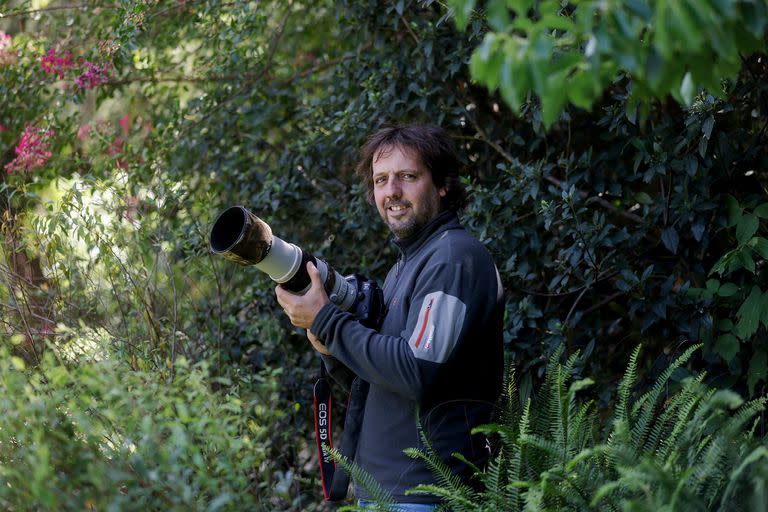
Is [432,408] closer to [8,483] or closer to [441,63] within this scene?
[8,483]

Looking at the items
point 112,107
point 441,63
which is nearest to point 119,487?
point 441,63

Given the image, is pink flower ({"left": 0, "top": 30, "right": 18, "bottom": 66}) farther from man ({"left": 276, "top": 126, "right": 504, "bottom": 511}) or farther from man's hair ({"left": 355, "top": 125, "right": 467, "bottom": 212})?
man ({"left": 276, "top": 126, "right": 504, "bottom": 511})

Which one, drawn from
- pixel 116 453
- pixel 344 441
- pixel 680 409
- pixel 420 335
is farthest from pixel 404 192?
pixel 116 453

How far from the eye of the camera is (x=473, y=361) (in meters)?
2.39

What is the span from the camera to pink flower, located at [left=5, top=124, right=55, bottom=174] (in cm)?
425

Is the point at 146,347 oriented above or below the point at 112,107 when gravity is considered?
below

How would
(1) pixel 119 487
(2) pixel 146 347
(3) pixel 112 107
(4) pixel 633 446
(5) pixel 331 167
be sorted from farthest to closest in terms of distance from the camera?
(3) pixel 112 107
(5) pixel 331 167
(2) pixel 146 347
(4) pixel 633 446
(1) pixel 119 487

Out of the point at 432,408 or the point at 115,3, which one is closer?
the point at 432,408

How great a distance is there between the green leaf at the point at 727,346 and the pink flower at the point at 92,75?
3.09 m

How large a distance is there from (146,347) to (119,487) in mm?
1464

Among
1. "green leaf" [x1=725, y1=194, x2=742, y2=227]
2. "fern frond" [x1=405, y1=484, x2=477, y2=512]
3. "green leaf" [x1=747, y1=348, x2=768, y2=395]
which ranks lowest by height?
"green leaf" [x1=747, y1=348, x2=768, y2=395]

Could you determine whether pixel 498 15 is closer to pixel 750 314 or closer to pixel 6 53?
pixel 750 314

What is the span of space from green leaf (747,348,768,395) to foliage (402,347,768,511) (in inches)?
27.4

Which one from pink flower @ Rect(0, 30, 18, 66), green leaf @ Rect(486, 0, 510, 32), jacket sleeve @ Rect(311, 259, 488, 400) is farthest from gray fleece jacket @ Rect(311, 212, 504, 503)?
pink flower @ Rect(0, 30, 18, 66)
